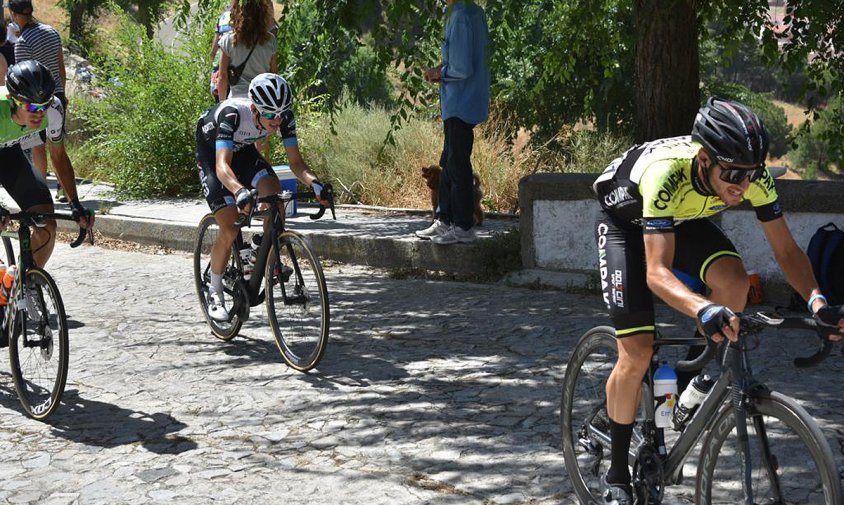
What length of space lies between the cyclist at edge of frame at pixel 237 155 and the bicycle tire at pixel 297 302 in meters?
0.38

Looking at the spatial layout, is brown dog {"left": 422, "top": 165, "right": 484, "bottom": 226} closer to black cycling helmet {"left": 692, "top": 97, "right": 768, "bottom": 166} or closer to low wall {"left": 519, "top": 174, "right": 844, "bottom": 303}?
low wall {"left": 519, "top": 174, "right": 844, "bottom": 303}

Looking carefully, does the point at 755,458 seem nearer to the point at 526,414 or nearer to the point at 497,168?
the point at 526,414

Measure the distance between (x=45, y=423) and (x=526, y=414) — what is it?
2.53m

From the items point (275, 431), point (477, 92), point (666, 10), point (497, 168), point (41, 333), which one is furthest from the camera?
point (497, 168)

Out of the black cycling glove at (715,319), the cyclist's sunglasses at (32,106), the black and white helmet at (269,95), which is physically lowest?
the black cycling glove at (715,319)

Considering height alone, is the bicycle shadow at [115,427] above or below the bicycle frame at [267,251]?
below

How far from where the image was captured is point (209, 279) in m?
7.88

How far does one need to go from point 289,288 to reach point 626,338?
10.8ft

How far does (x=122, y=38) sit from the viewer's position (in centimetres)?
1402

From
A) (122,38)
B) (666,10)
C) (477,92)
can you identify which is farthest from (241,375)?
(122,38)

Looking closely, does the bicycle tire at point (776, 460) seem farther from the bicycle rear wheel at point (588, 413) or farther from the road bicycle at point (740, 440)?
the bicycle rear wheel at point (588, 413)

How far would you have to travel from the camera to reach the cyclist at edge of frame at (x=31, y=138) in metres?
5.99

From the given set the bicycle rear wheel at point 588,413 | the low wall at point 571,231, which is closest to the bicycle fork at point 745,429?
the bicycle rear wheel at point 588,413

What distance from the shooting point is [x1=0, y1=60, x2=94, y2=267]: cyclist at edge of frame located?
236 inches
